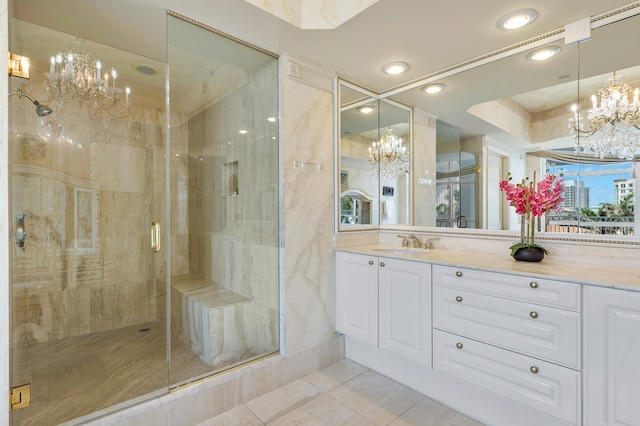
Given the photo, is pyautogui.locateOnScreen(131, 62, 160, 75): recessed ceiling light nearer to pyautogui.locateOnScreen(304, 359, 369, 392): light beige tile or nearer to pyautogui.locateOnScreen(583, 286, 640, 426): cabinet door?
pyautogui.locateOnScreen(304, 359, 369, 392): light beige tile

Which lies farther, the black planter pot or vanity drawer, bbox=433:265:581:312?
the black planter pot

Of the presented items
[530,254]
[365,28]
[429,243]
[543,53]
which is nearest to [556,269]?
[530,254]

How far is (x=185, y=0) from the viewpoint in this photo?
1700mm

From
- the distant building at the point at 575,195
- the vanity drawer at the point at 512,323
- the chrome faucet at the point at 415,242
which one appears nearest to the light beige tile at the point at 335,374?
the vanity drawer at the point at 512,323

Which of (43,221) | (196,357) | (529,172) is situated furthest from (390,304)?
(43,221)

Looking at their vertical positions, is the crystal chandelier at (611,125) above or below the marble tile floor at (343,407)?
above

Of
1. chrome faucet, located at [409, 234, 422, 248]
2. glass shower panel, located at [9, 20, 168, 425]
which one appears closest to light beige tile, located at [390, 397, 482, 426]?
chrome faucet, located at [409, 234, 422, 248]

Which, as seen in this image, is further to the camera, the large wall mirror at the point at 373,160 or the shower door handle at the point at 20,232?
the large wall mirror at the point at 373,160

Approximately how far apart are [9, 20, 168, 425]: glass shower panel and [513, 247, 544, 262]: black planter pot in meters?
2.42

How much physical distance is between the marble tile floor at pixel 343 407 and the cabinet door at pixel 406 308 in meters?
0.30

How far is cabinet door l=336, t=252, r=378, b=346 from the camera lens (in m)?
2.32

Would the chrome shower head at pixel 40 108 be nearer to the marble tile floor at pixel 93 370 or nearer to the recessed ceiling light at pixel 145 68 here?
the recessed ceiling light at pixel 145 68

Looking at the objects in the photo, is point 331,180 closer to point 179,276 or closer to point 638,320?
point 179,276

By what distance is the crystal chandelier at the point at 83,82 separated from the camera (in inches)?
88.1
